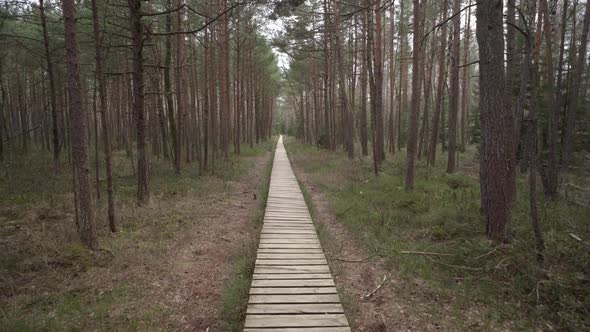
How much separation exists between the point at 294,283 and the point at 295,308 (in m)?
0.63

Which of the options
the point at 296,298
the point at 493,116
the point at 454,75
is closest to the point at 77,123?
the point at 296,298

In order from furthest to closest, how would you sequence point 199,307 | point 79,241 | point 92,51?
point 92,51, point 79,241, point 199,307

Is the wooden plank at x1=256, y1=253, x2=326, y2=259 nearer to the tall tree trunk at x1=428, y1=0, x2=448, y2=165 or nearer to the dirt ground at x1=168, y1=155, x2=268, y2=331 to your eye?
the dirt ground at x1=168, y1=155, x2=268, y2=331

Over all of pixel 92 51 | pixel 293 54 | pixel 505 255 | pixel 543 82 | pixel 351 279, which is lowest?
pixel 351 279

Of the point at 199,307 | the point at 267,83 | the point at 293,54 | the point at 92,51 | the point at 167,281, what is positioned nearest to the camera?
the point at 199,307

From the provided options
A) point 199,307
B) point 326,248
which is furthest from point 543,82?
point 199,307

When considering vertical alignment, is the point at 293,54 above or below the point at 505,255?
above

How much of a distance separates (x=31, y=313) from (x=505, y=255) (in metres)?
7.14

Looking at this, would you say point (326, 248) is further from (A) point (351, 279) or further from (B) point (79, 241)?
(B) point (79, 241)

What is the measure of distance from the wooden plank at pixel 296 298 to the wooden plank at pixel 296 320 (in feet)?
1.05

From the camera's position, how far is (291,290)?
14.5ft

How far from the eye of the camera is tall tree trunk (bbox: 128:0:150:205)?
303 inches

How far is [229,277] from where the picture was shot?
5121mm

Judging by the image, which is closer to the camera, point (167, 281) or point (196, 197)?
point (167, 281)
